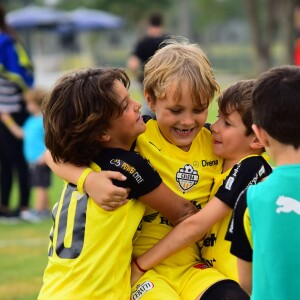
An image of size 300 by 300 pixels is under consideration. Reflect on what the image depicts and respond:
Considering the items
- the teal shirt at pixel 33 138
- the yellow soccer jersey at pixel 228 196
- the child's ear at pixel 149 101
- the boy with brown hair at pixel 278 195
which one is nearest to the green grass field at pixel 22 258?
the teal shirt at pixel 33 138

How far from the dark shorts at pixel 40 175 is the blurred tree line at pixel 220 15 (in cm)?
2305

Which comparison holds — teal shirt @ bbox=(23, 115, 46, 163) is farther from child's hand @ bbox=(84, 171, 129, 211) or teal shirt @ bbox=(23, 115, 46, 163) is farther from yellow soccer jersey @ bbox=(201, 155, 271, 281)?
child's hand @ bbox=(84, 171, 129, 211)

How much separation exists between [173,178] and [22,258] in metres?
4.77

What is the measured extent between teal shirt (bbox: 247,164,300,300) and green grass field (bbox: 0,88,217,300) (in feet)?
9.57

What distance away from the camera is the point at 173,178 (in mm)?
3629

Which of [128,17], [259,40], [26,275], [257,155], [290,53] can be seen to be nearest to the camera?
[257,155]

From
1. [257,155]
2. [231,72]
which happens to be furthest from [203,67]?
[231,72]

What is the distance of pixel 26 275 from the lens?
7387 mm

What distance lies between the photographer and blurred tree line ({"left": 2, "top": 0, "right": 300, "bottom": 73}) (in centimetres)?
3622

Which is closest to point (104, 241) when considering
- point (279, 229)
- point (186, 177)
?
point (186, 177)

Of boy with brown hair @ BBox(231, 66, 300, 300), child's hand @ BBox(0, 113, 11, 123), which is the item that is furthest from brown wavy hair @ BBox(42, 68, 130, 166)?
child's hand @ BBox(0, 113, 11, 123)

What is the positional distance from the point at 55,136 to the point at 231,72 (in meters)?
46.8

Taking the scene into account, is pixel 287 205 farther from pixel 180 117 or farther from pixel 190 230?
pixel 180 117

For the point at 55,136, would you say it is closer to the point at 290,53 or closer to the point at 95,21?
the point at 290,53
